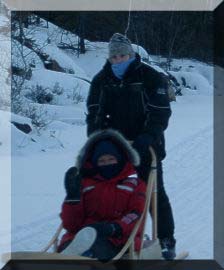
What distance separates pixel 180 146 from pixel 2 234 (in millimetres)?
4061

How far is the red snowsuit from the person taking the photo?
15.9ft

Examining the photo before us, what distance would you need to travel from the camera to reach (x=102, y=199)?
4.87 m

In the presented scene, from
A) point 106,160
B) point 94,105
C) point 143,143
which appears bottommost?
point 106,160

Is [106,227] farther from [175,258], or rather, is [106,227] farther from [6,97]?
[6,97]

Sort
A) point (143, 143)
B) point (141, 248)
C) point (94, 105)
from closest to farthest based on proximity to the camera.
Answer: point (141, 248)
point (143, 143)
point (94, 105)

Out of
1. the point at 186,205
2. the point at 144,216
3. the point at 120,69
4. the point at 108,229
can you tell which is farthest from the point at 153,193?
the point at 186,205

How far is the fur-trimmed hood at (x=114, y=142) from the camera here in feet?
16.4

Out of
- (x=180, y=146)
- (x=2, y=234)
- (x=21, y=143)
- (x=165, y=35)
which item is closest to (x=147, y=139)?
(x=2, y=234)

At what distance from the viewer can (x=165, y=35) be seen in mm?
10469

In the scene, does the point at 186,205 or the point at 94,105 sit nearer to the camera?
the point at 94,105

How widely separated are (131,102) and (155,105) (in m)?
0.16

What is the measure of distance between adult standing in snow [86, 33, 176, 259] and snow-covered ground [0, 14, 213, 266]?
3.52ft

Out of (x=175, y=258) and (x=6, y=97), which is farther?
(x=6, y=97)

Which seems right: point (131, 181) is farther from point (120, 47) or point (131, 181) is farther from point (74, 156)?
point (74, 156)
